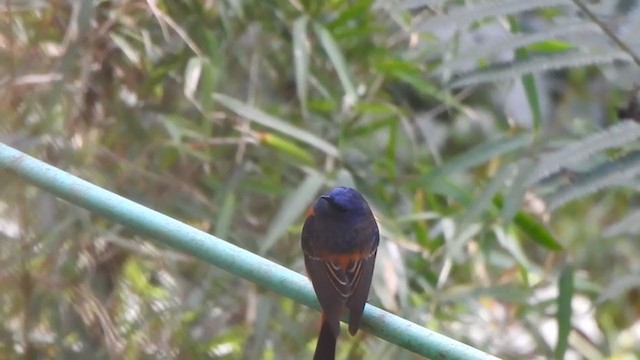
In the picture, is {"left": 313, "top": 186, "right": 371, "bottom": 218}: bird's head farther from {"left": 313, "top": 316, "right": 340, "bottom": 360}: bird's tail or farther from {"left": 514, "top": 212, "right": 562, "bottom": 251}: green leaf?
{"left": 514, "top": 212, "right": 562, "bottom": 251}: green leaf

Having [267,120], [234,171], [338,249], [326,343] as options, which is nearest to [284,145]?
[267,120]

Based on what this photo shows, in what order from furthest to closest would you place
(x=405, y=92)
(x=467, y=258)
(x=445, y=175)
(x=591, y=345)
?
(x=405, y=92) < (x=591, y=345) < (x=467, y=258) < (x=445, y=175)

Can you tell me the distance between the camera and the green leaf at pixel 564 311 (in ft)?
5.82

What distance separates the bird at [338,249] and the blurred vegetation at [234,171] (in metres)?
0.30

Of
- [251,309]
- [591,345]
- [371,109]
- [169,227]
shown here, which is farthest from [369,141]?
[169,227]

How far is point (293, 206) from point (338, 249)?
1.24ft

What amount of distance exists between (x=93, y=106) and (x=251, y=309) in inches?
19.7

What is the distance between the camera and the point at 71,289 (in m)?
1.98

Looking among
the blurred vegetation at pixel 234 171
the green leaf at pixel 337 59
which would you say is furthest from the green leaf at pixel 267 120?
the green leaf at pixel 337 59

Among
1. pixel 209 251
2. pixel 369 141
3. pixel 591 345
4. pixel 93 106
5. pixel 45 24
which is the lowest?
pixel 591 345

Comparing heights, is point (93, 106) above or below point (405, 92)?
above

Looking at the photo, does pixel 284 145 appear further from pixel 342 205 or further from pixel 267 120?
pixel 342 205

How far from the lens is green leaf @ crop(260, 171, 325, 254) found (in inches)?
71.9

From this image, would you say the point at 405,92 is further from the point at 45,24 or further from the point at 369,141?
the point at 45,24
